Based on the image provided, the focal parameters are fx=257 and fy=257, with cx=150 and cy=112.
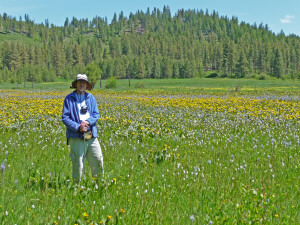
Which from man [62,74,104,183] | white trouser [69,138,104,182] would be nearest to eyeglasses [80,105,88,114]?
man [62,74,104,183]

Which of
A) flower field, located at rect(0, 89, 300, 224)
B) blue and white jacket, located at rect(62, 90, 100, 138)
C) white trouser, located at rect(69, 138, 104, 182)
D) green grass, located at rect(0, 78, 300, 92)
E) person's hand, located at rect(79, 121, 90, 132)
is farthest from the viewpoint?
green grass, located at rect(0, 78, 300, 92)

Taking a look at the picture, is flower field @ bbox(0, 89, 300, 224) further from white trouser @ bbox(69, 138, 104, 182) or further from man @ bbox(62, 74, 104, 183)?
man @ bbox(62, 74, 104, 183)

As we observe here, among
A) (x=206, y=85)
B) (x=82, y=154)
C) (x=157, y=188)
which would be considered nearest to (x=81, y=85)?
(x=82, y=154)

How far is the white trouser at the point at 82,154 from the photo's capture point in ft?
13.8

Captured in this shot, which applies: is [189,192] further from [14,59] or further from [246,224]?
[14,59]

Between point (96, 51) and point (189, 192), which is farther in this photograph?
point (96, 51)

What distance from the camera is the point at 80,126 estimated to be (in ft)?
13.1

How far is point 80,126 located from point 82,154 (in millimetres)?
533

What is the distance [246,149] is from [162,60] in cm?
15199

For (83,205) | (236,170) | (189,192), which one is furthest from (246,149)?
(83,205)

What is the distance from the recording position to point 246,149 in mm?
6574

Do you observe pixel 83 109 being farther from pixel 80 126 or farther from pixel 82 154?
pixel 82 154

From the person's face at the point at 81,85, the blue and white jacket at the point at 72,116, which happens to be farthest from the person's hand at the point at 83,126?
the person's face at the point at 81,85

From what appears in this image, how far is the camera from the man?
4.13m
